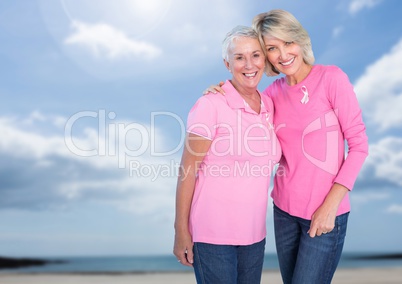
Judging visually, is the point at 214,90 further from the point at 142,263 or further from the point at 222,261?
the point at 142,263

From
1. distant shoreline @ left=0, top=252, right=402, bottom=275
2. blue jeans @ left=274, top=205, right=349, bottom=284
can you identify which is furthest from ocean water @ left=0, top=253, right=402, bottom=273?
blue jeans @ left=274, top=205, right=349, bottom=284

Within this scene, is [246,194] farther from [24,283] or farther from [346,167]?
[24,283]

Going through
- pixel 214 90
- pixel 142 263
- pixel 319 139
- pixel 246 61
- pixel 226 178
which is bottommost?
pixel 142 263

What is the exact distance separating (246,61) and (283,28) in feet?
0.84

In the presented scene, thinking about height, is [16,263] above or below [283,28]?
below

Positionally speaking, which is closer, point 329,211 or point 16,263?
point 329,211

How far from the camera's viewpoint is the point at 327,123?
246 cm

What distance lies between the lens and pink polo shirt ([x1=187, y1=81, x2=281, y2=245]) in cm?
233

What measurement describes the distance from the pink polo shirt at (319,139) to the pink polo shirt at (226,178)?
0.74ft

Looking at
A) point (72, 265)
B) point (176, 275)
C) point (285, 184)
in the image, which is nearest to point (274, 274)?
point (176, 275)

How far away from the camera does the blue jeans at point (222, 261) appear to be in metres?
2.32

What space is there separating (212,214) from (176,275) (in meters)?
7.53

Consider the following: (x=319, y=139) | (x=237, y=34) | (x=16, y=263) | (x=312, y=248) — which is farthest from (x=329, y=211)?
(x=16, y=263)

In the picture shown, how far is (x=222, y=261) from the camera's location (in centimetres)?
232
